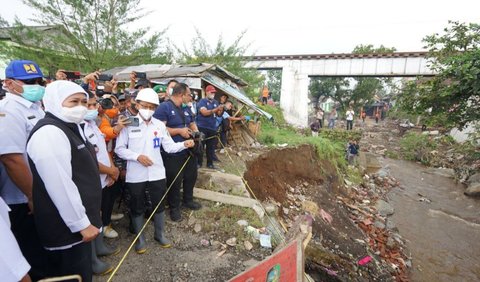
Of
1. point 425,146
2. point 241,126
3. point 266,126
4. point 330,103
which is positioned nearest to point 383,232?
point 241,126

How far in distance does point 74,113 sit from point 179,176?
211 cm

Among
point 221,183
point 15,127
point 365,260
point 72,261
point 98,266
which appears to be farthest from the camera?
point 365,260

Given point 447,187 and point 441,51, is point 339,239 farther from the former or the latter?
point 447,187

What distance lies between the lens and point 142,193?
316cm

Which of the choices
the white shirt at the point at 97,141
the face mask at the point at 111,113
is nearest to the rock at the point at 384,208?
the face mask at the point at 111,113

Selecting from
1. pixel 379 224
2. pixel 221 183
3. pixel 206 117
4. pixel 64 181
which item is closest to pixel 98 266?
pixel 64 181

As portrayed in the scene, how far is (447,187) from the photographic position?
12.1 m

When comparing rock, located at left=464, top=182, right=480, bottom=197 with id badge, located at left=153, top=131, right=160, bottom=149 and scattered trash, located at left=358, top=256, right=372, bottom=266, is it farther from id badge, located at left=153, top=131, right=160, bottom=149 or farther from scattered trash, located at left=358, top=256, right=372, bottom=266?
id badge, located at left=153, top=131, right=160, bottom=149

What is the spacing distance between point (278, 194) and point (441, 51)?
642 cm

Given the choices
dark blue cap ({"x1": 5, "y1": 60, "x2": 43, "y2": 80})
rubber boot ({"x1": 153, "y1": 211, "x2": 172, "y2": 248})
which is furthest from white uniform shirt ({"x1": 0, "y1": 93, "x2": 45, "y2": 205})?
rubber boot ({"x1": 153, "y1": 211, "x2": 172, "y2": 248})

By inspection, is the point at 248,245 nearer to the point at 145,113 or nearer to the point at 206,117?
the point at 145,113

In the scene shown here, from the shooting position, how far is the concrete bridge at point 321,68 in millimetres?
15914

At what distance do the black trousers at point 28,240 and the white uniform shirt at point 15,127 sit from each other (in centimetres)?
10

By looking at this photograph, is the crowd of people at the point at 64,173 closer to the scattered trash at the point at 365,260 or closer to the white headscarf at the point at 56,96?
the white headscarf at the point at 56,96
